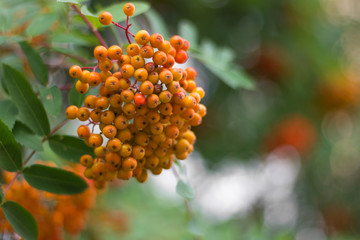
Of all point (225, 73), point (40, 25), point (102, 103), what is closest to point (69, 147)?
point (102, 103)

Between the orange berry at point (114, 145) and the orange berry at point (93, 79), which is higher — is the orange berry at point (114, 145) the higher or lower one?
the lower one

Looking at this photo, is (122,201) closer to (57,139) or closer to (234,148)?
(234,148)

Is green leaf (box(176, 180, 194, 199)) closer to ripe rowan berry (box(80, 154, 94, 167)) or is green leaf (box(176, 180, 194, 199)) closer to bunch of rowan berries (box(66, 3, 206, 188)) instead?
bunch of rowan berries (box(66, 3, 206, 188))

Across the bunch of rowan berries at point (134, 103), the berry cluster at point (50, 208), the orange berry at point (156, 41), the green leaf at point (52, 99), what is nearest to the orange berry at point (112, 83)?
the bunch of rowan berries at point (134, 103)

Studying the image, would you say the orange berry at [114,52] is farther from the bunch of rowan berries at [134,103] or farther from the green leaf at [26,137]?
the green leaf at [26,137]

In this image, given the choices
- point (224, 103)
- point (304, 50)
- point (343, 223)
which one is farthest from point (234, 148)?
point (343, 223)

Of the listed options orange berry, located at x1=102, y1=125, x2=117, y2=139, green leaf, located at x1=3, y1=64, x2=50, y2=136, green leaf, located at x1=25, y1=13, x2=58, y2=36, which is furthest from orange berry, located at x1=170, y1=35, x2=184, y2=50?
green leaf, located at x1=25, y1=13, x2=58, y2=36

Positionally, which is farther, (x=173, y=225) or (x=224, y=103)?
(x=224, y=103)
